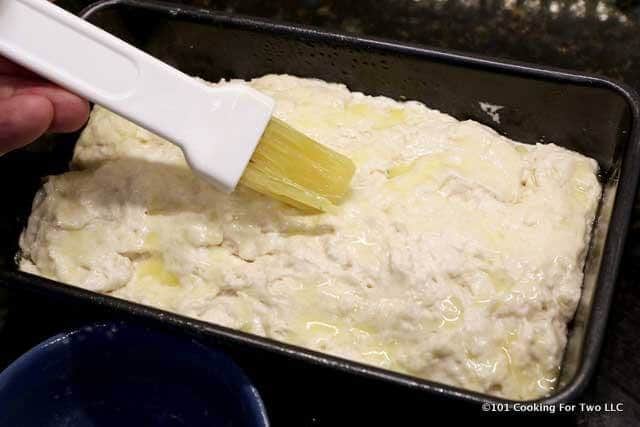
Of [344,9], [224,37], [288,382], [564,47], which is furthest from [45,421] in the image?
[564,47]

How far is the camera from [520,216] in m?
1.77

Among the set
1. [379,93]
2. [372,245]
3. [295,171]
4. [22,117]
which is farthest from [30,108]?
[379,93]

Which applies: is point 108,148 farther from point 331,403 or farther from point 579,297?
point 579,297

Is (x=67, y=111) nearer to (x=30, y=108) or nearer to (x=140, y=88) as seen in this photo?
(x=30, y=108)

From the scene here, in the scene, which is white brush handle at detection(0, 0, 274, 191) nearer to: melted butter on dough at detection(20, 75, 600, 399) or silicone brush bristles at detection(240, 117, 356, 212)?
silicone brush bristles at detection(240, 117, 356, 212)

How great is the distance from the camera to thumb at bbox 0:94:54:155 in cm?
158

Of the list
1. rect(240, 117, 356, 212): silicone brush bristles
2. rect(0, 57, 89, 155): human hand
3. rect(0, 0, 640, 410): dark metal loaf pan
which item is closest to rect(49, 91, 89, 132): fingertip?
rect(0, 57, 89, 155): human hand

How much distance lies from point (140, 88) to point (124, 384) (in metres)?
0.70

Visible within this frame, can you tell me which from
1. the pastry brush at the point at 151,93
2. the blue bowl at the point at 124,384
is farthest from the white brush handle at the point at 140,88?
the blue bowl at the point at 124,384

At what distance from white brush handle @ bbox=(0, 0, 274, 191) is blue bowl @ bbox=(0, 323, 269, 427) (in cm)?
41

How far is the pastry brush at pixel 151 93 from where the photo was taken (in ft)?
5.15

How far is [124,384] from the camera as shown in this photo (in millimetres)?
1705

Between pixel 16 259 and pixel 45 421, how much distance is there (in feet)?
1.52

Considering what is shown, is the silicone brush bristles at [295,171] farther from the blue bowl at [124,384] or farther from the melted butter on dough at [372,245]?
the blue bowl at [124,384]
